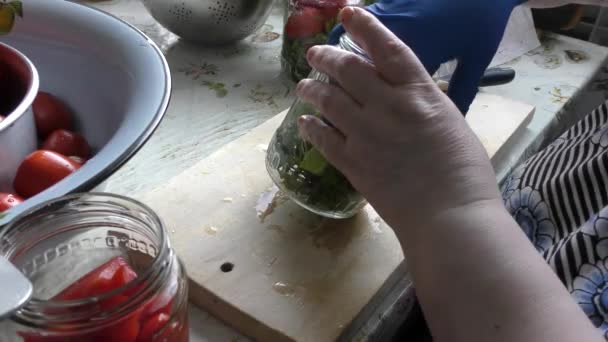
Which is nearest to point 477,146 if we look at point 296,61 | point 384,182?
point 384,182

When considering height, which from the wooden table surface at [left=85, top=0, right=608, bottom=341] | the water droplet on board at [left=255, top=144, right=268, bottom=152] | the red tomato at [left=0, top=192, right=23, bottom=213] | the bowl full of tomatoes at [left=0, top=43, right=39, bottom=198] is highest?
the bowl full of tomatoes at [left=0, top=43, right=39, bottom=198]

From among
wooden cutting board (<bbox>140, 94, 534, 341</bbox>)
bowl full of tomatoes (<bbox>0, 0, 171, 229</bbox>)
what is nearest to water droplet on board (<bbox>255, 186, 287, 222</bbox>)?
wooden cutting board (<bbox>140, 94, 534, 341</bbox>)

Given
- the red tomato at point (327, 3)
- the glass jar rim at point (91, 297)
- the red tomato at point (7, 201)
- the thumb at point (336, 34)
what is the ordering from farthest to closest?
the red tomato at point (327, 3)
the thumb at point (336, 34)
the red tomato at point (7, 201)
the glass jar rim at point (91, 297)

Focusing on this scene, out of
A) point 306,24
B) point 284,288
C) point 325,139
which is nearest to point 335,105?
point 325,139

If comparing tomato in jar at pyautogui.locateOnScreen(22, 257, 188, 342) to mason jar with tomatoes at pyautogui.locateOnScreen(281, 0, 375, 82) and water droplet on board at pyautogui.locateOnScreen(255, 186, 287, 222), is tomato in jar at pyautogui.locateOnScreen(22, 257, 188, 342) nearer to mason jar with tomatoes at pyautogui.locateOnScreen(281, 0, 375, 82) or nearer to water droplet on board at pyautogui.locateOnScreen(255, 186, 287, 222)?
water droplet on board at pyautogui.locateOnScreen(255, 186, 287, 222)

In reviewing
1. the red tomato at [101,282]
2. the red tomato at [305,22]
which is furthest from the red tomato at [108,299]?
the red tomato at [305,22]

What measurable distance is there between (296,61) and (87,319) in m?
0.46

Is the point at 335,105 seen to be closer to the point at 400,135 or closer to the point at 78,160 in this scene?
the point at 400,135

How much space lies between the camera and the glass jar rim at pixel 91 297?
0.24 m

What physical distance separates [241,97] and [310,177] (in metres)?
0.24

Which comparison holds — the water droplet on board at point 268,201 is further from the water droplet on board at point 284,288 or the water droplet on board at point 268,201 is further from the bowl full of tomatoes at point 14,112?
the bowl full of tomatoes at point 14,112

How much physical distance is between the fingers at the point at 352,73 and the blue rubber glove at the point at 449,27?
58 millimetres

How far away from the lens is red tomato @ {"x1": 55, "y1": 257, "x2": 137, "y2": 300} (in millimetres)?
272

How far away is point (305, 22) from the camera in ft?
1.98
